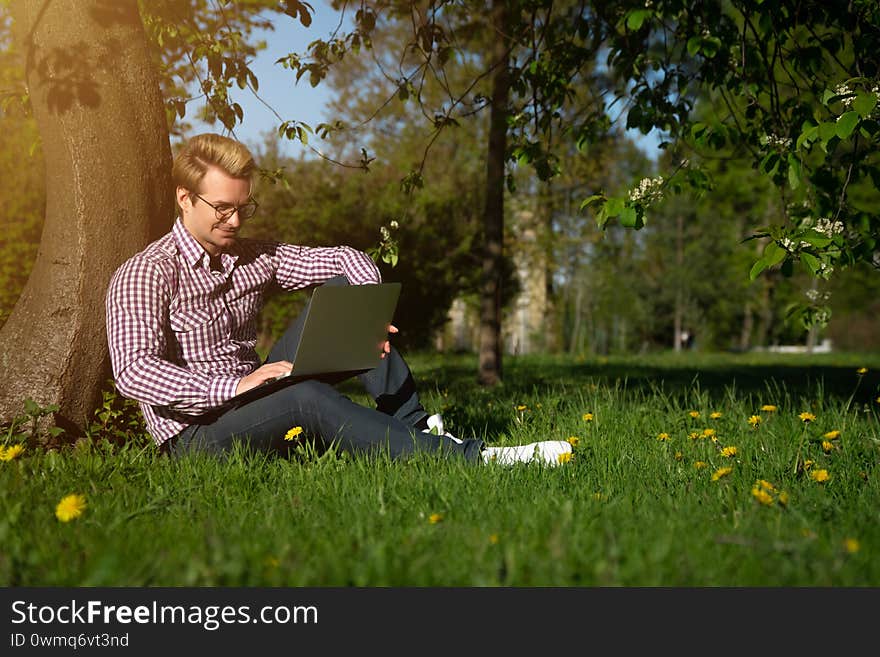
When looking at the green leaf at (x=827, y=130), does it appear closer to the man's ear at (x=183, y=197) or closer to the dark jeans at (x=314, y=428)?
the dark jeans at (x=314, y=428)

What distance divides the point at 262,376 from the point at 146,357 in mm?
459

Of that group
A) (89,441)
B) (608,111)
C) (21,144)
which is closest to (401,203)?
(21,144)

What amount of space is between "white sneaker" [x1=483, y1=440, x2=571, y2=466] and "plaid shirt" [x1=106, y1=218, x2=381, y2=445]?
1.05m

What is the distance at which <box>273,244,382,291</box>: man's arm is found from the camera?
148 inches

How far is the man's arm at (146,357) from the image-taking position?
9.84 ft

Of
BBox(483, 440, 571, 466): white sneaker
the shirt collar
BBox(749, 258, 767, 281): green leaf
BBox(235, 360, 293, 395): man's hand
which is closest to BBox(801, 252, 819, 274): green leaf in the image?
BBox(749, 258, 767, 281): green leaf

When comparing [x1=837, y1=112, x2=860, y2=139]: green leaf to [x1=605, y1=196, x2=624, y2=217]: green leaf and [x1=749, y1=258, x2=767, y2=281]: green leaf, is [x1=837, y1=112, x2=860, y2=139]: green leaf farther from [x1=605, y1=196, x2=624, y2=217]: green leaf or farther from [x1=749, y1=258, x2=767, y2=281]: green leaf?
[x1=605, y1=196, x2=624, y2=217]: green leaf

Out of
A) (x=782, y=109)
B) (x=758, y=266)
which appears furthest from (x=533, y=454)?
(x=782, y=109)

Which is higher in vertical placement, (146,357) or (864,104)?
(864,104)

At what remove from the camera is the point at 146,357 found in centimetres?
302

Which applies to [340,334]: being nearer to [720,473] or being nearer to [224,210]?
[224,210]

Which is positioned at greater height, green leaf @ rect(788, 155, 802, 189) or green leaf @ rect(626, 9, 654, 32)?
green leaf @ rect(626, 9, 654, 32)

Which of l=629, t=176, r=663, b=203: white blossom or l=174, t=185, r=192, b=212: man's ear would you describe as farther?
l=629, t=176, r=663, b=203: white blossom

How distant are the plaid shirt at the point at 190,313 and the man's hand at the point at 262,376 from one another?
4 cm
